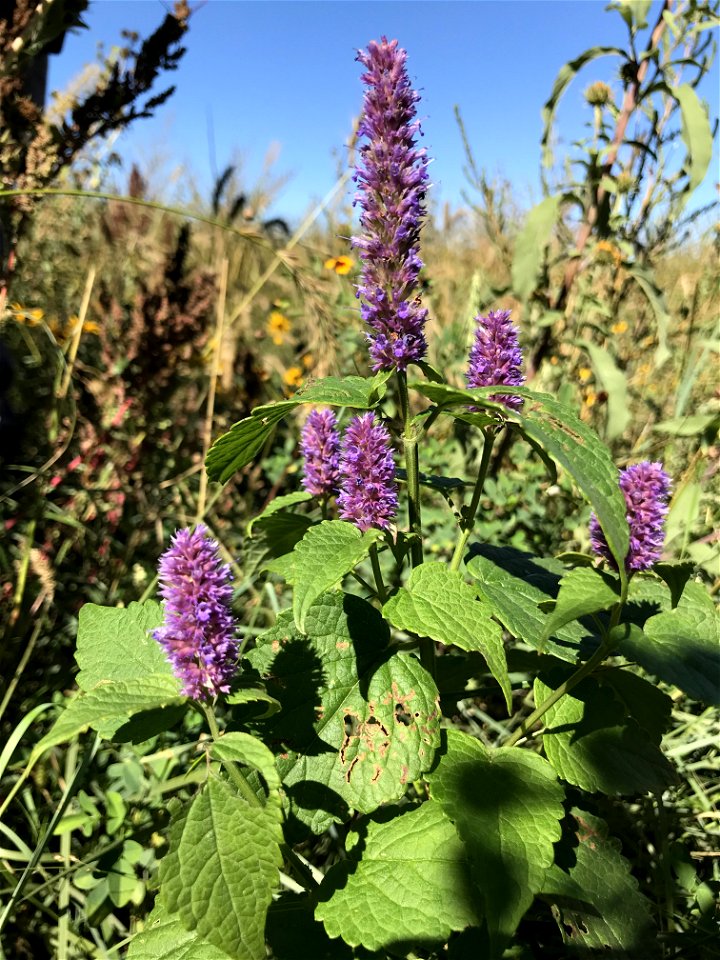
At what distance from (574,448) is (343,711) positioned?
1.92ft

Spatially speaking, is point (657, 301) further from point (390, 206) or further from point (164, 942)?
point (164, 942)

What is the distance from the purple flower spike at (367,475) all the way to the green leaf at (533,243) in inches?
60.2

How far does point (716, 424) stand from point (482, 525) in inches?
33.4

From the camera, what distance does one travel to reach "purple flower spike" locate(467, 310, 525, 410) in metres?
1.14

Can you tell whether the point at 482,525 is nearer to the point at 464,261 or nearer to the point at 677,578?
the point at 677,578

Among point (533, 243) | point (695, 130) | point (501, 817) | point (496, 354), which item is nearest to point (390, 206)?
point (496, 354)

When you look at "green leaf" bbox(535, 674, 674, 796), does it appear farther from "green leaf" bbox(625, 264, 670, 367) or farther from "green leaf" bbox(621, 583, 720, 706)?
"green leaf" bbox(625, 264, 670, 367)

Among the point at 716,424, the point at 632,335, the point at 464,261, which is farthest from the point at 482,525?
the point at 464,261

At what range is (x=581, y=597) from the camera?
92 cm

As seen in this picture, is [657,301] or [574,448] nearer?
[574,448]

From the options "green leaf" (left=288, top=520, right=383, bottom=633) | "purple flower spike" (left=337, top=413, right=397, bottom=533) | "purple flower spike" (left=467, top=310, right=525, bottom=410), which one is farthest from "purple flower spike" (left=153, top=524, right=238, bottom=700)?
"purple flower spike" (left=467, top=310, right=525, bottom=410)

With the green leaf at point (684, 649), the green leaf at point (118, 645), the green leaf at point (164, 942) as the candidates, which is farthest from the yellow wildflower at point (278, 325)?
the green leaf at point (164, 942)

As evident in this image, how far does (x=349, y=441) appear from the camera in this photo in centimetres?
106

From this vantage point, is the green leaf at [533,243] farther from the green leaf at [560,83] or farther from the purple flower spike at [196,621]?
the purple flower spike at [196,621]
